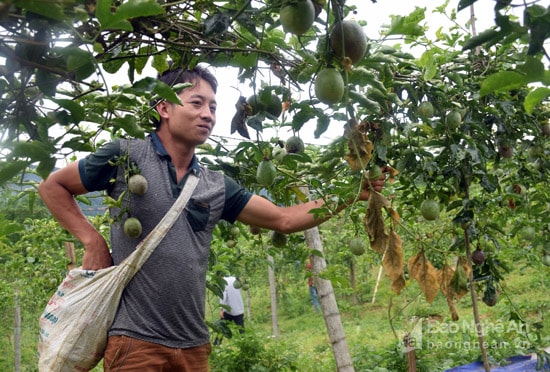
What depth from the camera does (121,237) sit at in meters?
1.77

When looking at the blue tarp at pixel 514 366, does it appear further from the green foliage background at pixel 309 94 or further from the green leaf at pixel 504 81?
the green leaf at pixel 504 81

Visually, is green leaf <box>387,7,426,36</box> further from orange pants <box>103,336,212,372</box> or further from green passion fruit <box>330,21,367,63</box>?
orange pants <box>103,336,212,372</box>

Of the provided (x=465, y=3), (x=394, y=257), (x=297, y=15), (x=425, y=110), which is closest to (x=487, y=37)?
(x=465, y=3)

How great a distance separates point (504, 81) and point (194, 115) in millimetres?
1166

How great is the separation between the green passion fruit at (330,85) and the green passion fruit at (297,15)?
127 millimetres

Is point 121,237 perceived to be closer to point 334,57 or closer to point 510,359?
point 334,57

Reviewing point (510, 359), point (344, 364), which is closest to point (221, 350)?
point (344, 364)

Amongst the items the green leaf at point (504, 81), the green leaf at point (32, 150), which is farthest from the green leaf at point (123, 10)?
the green leaf at point (504, 81)

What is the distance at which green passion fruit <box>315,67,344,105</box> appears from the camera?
1.12 metres

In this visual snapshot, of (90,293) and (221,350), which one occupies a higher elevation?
(90,293)

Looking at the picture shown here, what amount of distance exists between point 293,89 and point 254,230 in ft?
4.00

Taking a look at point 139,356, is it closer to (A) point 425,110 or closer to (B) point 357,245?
(B) point 357,245

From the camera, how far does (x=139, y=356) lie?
5.35 feet

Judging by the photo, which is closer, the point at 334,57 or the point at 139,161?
the point at 334,57
